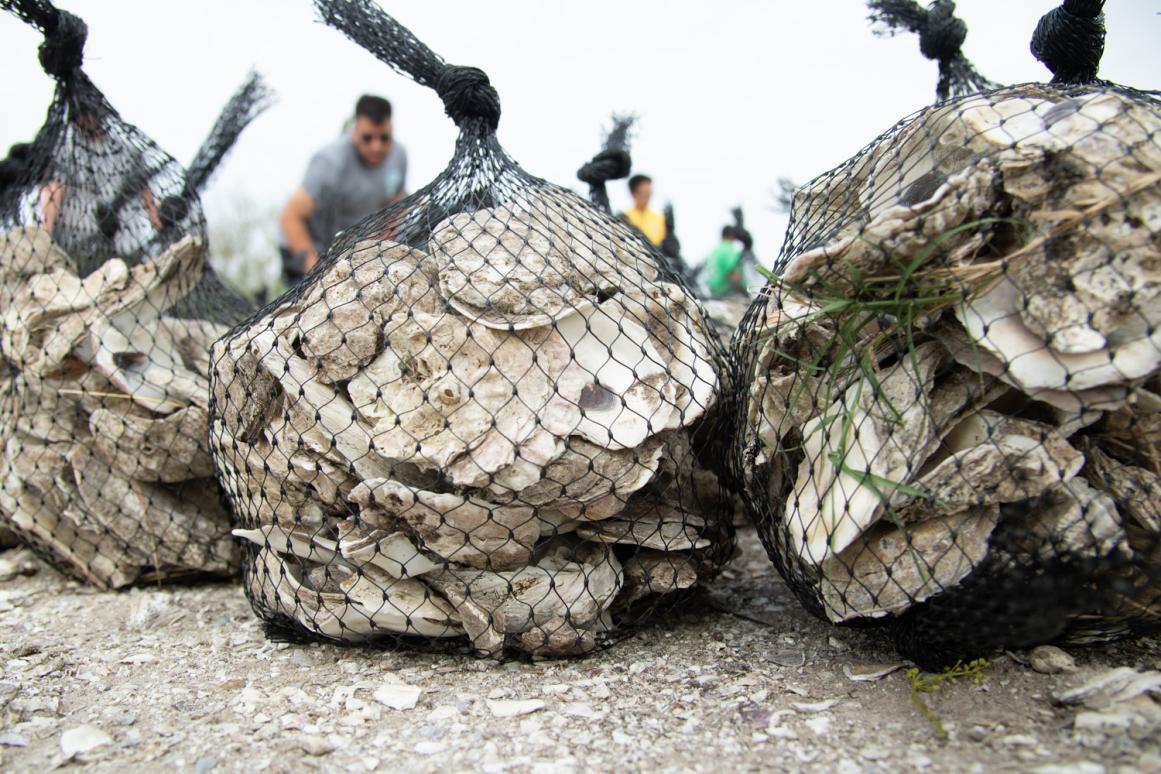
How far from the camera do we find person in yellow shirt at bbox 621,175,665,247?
18.8 feet

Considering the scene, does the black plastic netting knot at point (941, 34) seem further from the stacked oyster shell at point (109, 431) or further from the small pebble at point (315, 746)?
the small pebble at point (315, 746)

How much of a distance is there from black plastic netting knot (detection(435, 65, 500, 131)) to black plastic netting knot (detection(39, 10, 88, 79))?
1.39 meters

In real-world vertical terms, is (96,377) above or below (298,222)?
below

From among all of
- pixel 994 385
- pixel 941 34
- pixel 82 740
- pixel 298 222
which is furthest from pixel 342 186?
pixel 994 385

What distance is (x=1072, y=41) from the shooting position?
88.0 inches

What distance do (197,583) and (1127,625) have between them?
2.73m

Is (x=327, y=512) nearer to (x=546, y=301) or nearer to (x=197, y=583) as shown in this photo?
(x=546, y=301)

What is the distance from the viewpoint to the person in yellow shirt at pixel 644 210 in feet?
18.8

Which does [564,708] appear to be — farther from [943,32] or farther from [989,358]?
[943,32]

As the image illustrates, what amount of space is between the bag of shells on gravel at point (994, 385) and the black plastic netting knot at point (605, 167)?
62.6 inches

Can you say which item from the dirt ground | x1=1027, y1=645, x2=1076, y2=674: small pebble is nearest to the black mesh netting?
the dirt ground

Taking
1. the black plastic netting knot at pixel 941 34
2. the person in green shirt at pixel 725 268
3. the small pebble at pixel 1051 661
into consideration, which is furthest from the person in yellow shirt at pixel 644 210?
the small pebble at pixel 1051 661

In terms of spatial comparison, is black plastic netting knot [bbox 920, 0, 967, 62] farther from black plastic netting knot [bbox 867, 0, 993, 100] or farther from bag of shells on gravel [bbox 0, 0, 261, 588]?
bag of shells on gravel [bbox 0, 0, 261, 588]

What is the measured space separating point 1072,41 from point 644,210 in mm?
3734
